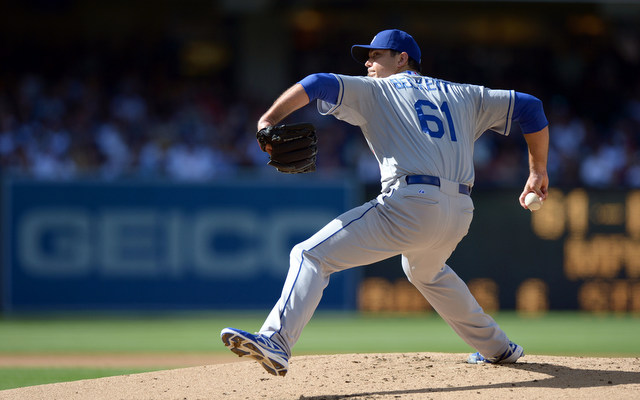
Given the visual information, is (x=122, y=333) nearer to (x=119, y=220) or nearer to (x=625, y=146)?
(x=119, y=220)

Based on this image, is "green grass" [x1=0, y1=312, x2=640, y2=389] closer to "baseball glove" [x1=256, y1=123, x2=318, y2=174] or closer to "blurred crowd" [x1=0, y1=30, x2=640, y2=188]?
"blurred crowd" [x1=0, y1=30, x2=640, y2=188]

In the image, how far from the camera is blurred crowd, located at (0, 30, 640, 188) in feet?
39.2

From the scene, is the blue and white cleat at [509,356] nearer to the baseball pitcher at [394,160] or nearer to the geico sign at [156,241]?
the baseball pitcher at [394,160]

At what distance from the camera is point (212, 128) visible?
13266 mm

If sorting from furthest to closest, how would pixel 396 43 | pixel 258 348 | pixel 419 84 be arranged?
pixel 396 43 < pixel 419 84 < pixel 258 348

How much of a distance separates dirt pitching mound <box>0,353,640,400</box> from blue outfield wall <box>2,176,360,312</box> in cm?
545

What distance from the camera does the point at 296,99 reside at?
373cm

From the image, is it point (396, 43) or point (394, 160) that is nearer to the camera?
point (394, 160)

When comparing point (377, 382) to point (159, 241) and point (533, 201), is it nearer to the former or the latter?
point (533, 201)

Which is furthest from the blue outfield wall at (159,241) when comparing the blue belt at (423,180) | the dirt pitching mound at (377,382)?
the blue belt at (423,180)

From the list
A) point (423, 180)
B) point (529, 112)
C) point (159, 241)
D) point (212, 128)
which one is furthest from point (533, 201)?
point (212, 128)

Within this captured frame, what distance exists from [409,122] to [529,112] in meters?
0.70

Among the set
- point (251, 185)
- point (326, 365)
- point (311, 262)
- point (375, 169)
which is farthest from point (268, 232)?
point (311, 262)

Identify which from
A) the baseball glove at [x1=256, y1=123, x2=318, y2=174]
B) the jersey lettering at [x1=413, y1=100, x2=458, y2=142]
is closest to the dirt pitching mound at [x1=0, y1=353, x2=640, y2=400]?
the baseball glove at [x1=256, y1=123, x2=318, y2=174]
